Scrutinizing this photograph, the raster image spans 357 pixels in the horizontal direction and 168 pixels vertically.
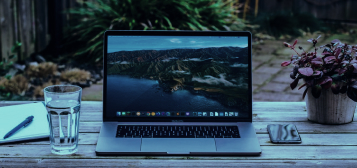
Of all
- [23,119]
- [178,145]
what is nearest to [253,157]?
[178,145]

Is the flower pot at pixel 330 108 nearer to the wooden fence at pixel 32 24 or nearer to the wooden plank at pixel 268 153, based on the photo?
the wooden plank at pixel 268 153

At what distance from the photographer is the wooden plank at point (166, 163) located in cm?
106

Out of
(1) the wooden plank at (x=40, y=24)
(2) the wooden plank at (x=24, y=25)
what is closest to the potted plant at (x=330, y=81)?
Answer: (2) the wooden plank at (x=24, y=25)

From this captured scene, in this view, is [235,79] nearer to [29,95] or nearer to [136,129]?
[136,129]

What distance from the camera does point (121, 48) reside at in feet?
4.18

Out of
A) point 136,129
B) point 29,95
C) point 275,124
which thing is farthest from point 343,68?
point 29,95

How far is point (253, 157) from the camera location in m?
1.10

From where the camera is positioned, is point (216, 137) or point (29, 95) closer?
point (216, 137)

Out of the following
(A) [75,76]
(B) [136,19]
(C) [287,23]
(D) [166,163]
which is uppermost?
(B) [136,19]

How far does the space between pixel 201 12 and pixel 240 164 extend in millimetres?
3244

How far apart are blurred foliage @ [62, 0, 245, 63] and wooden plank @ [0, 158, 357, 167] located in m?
2.72

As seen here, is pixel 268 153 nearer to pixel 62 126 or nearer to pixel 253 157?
pixel 253 157

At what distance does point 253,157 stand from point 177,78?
1.09 ft

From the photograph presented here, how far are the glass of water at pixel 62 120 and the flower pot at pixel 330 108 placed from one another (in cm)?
72
